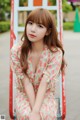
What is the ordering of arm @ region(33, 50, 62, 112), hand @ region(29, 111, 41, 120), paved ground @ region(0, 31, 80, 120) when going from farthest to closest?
paved ground @ region(0, 31, 80, 120), arm @ region(33, 50, 62, 112), hand @ region(29, 111, 41, 120)

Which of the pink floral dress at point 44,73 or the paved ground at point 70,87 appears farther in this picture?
the paved ground at point 70,87

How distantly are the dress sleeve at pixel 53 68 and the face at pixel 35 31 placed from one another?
0.21m

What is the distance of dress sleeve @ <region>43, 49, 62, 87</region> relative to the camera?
144 inches

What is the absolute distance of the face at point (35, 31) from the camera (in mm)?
3596

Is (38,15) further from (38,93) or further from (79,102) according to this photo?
(79,102)

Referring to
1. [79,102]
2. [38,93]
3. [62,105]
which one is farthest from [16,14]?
[79,102]

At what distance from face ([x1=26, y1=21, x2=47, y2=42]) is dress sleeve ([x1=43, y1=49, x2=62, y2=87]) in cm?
21

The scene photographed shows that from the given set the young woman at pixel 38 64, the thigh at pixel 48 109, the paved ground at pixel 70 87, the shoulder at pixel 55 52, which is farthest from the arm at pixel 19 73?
the paved ground at pixel 70 87

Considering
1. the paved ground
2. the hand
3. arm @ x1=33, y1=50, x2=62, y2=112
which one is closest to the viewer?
the hand

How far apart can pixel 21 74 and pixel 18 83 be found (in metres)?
0.13

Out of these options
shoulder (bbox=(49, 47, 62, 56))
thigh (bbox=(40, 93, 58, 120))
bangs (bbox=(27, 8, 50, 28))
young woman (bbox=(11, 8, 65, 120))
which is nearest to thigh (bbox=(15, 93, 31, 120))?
young woman (bbox=(11, 8, 65, 120))

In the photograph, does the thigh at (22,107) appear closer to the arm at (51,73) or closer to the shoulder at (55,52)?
the arm at (51,73)

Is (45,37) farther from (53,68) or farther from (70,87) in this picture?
(70,87)

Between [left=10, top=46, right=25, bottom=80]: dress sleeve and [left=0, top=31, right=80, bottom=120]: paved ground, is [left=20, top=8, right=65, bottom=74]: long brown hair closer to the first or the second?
[left=10, top=46, right=25, bottom=80]: dress sleeve
